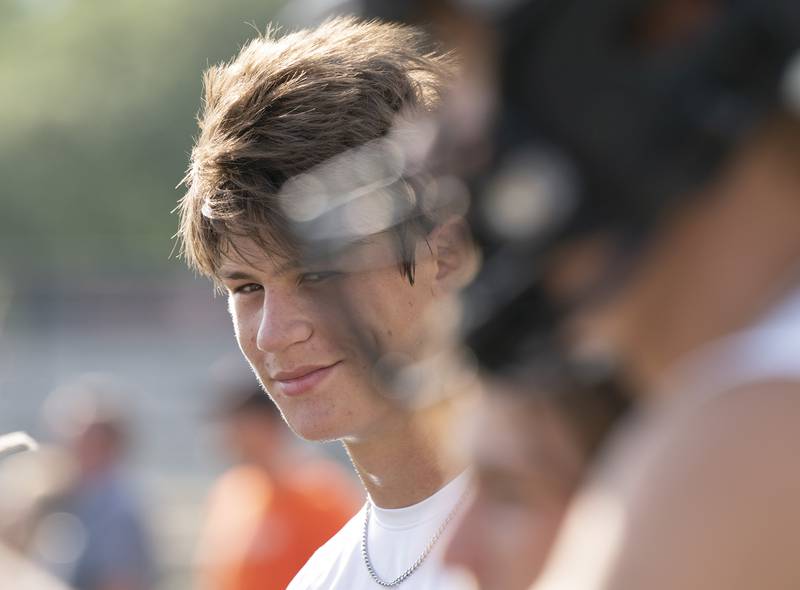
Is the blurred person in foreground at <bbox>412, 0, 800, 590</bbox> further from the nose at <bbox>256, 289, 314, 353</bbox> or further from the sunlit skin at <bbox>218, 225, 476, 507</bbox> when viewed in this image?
the nose at <bbox>256, 289, 314, 353</bbox>

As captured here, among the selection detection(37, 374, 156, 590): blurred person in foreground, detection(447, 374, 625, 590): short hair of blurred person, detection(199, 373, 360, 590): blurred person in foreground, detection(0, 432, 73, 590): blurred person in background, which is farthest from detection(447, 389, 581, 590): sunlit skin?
detection(37, 374, 156, 590): blurred person in foreground

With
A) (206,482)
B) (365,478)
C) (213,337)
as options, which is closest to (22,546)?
(365,478)

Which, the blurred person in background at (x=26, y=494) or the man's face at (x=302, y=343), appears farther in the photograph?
the blurred person in background at (x=26, y=494)

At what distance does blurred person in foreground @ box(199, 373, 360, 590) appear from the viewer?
425 centimetres

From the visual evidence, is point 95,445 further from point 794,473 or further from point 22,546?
point 794,473

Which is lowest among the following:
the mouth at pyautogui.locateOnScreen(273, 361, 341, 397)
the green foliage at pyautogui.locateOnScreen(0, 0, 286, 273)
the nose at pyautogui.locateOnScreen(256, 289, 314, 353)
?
the mouth at pyautogui.locateOnScreen(273, 361, 341, 397)

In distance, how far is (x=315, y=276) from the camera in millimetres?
1398

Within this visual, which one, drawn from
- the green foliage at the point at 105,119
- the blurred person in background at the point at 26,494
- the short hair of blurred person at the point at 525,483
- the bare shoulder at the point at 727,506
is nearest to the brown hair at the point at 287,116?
the short hair of blurred person at the point at 525,483

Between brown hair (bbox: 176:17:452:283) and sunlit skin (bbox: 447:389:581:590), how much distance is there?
0.94m

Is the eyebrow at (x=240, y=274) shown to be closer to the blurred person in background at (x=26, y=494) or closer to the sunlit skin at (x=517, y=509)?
the sunlit skin at (x=517, y=509)

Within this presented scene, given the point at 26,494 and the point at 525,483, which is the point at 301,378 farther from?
the point at 26,494

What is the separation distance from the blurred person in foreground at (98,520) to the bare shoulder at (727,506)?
17.7 feet

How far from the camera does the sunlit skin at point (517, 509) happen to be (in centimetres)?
97

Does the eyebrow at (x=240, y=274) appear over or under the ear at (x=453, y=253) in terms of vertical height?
over
